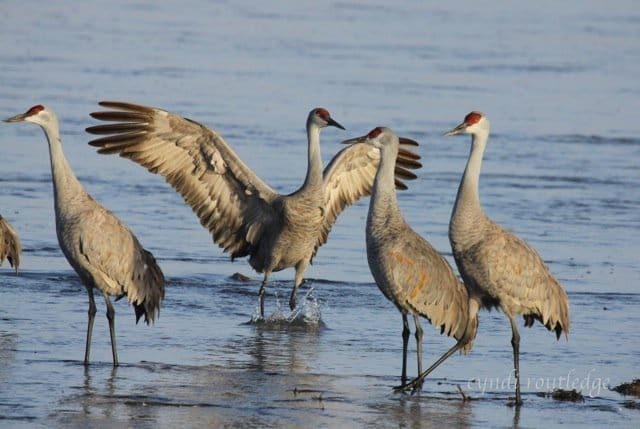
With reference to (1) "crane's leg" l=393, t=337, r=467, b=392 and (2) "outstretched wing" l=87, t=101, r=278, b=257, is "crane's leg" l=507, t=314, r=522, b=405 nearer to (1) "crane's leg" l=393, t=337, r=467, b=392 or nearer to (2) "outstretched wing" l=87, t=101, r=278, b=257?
(1) "crane's leg" l=393, t=337, r=467, b=392

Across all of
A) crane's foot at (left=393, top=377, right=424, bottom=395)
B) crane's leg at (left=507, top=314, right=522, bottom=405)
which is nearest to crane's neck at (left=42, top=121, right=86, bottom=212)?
crane's foot at (left=393, top=377, right=424, bottom=395)

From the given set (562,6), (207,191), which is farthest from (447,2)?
(207,191)

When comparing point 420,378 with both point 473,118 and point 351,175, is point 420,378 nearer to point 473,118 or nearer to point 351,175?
point 473,118

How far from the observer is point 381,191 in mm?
8609

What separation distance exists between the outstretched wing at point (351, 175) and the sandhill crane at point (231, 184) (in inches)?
0.8

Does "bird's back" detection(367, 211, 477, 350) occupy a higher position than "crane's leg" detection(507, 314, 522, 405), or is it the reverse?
"bird's back" detection(367, 211, 477, 350)

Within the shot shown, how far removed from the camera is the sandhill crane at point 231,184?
10969 mm

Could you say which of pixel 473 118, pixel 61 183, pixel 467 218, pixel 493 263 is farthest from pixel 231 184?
pixel 493 263

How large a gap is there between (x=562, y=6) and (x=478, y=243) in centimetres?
3109

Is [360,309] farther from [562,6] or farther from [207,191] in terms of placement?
[562,6]

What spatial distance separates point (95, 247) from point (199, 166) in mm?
2511

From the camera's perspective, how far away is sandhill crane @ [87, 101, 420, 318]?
432 inches

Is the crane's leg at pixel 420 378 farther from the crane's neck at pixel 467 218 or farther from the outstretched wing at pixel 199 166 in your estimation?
the outstretched wing at pixel 199 166

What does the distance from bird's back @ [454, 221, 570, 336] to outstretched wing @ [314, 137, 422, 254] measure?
3417mm
